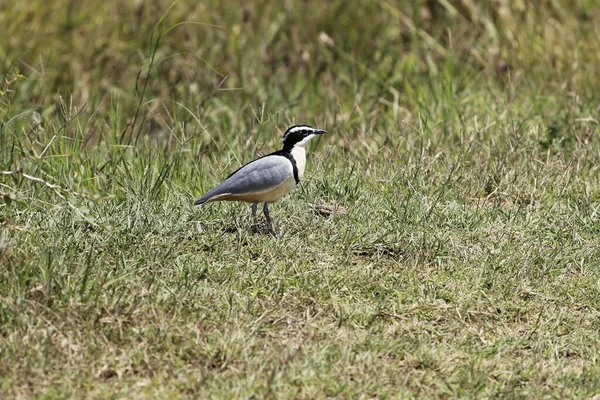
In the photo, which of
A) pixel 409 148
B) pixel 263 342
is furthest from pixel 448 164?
pixel 263 342

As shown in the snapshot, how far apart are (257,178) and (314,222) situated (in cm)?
52

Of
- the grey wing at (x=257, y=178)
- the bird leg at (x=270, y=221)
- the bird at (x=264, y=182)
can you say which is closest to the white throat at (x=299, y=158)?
the bird at (x=264, y=182)

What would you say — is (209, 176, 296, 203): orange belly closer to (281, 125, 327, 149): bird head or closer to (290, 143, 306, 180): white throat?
(290, 143, 306, 180): white throat

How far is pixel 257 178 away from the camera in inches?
200

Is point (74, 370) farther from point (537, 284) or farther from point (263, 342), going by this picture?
point (537, 284)

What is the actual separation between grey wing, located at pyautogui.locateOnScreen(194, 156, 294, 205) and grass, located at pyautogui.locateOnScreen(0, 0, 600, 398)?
0.81 ft

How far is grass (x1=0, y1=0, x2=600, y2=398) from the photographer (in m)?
4.19

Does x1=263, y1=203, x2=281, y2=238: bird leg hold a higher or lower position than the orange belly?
lower

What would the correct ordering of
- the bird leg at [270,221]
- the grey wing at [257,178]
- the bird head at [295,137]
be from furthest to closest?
1. the bird head at [295,137]
2. the bird leg at [270,221]
3. the grey wing at [257,178]

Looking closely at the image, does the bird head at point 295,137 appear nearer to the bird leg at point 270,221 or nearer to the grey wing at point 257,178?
the grey wing at point 257,178

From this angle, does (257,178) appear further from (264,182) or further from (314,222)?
(314,222)

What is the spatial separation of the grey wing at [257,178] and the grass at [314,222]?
0.81ft

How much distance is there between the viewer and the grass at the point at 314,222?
419 cm

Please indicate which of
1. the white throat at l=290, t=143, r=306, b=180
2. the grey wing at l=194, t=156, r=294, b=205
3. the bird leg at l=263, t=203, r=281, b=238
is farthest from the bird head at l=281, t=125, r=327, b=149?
the bird leg at l=263, t=203, r=281, b=238
